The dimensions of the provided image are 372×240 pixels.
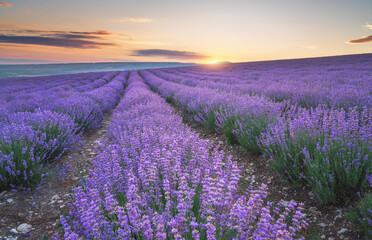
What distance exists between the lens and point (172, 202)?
1.57m

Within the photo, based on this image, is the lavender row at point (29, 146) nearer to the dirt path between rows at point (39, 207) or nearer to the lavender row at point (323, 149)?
the dirt path between rows at point (39, 207)

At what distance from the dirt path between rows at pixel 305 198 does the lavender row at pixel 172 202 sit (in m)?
0.14

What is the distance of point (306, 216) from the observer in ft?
7.38

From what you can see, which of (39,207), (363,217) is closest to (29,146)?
(39,207)

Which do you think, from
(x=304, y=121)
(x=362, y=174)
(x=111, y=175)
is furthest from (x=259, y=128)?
(x=111, y=175)

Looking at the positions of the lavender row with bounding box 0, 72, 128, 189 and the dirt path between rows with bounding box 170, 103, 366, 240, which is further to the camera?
the lavender row with bounding box 0, 72, 128, 189

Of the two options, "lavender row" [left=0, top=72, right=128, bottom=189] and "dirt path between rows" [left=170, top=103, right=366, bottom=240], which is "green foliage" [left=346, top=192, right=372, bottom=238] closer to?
"dirt path between rows" [left=170, top=103, right=366, bottom=240]

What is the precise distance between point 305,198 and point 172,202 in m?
1.72

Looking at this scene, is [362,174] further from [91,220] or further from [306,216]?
[91,220]

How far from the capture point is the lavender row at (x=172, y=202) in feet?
4.11

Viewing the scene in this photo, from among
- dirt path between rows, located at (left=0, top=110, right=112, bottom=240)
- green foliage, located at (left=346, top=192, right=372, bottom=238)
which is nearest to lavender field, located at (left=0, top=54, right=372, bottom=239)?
green foliage, located at (left=346, top=192, right=372, bottom=238)

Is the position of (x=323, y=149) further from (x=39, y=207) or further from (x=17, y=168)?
(x=17, y=168)

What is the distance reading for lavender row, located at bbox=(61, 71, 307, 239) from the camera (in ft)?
4.11

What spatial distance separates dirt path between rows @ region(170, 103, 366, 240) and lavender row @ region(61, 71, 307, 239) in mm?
145
